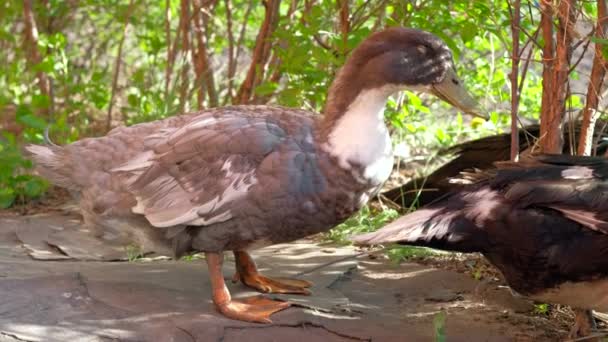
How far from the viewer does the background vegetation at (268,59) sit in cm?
488

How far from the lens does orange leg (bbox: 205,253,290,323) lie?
11.8 ft

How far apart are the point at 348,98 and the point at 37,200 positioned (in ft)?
10.3

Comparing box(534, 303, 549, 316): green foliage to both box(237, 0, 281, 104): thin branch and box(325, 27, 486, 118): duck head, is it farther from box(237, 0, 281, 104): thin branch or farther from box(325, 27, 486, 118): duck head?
box(237, 0, 281, 104): thin branch

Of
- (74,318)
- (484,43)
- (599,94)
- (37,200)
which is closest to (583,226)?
(599,94)

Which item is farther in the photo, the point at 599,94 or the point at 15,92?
the point at 15,92

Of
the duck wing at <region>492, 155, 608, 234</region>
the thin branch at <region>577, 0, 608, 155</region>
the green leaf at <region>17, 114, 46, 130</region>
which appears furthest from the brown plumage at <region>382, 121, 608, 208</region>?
the green leaf at <region>17, 114, 46, 130</region>

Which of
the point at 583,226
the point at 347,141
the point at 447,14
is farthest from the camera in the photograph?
the point at 447,14

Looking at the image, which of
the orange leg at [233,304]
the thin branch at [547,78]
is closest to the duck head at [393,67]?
the thin branch at [547,78]

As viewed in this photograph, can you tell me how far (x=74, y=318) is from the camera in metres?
3.46

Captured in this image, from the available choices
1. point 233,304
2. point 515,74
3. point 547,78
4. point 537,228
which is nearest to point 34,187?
point 233,304

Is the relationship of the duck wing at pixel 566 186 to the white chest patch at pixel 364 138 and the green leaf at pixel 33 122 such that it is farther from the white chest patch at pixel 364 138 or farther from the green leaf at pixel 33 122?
the green leaf at pixel 33 122

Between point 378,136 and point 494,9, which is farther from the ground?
point 494,9

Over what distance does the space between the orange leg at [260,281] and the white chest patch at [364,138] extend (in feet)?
2.28

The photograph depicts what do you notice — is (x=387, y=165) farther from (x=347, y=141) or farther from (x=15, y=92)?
(x=15, y=92)
